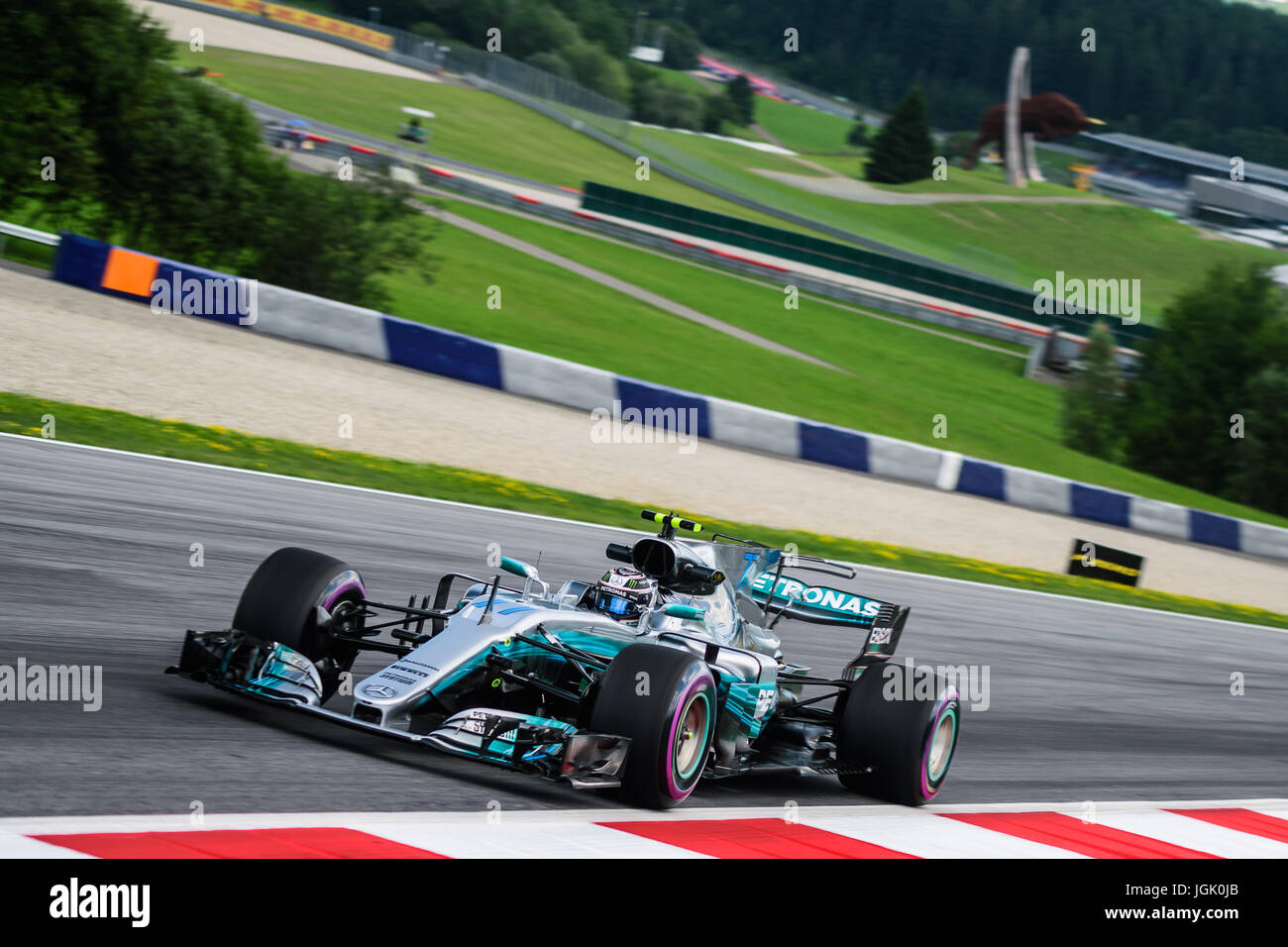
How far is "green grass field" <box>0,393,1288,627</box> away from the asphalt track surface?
1.87ft

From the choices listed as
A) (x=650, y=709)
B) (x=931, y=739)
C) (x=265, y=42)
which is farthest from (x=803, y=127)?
(x=650, y=709)

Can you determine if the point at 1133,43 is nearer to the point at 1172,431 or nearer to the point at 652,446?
the point at 1172,431

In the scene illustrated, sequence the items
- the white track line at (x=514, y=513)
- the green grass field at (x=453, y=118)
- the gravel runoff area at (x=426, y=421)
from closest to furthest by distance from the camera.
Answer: the white track line at (x=514, y=513)
the gravel runoff area at (x=426, y=421)
the green grass field at (x=453, y=118)

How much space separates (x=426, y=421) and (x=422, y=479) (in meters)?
2.44

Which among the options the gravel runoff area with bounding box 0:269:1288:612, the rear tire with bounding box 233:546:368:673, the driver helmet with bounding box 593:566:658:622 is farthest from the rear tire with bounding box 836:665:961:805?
the gravel runoff area with bounding box 0:269:1288:612

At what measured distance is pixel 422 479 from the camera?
13656 mm

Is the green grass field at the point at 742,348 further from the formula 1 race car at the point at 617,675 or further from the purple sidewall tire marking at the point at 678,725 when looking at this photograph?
the purple sidewall tire marking at the point at 678,725

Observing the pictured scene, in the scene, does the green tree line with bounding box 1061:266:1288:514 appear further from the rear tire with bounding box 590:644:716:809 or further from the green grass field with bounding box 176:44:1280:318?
the rear tire with bounding box 590:644:716:809

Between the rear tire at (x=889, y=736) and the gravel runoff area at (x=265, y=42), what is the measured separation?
5911 centimetres

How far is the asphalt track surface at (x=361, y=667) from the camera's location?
5.42 metres

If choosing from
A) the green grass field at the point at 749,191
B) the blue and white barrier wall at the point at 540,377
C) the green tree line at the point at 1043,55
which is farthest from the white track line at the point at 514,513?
the green tree line at the point at 1043,55

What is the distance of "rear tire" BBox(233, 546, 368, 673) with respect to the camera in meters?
6.34

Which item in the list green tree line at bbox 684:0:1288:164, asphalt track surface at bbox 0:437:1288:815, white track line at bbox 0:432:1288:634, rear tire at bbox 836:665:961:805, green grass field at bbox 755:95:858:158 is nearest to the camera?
asphalt track surface at bbox 0:437:1288:815
